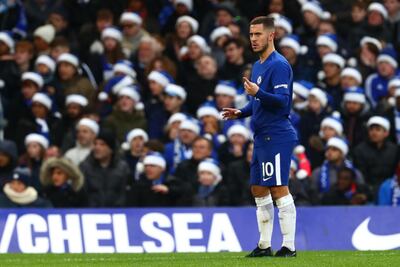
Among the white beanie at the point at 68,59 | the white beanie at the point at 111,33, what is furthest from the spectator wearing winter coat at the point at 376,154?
the white beanie at the point at 111,33

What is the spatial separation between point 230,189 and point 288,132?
5791 mm

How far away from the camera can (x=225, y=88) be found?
22.8 metres

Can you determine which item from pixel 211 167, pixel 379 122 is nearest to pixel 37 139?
pixel 211 167

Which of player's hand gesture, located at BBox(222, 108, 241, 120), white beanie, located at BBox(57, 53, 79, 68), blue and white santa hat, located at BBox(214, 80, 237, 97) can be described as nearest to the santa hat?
blue and white santa hat, located at BBox(214, 80, 237, 97)

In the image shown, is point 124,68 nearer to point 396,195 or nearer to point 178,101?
point 178,101

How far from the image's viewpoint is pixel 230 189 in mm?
20609

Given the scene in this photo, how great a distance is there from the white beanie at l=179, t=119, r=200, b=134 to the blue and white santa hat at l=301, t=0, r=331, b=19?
4.76m

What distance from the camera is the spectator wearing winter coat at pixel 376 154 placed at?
70.0ft

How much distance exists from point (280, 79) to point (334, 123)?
7.13 metres

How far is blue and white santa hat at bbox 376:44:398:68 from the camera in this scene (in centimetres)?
2342

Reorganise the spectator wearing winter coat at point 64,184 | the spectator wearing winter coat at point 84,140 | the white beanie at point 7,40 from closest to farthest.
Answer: the spectator wearing winter coat at point 64,184
the spectator wearing winter coat at point 84,140
the white beanie at point 7,40

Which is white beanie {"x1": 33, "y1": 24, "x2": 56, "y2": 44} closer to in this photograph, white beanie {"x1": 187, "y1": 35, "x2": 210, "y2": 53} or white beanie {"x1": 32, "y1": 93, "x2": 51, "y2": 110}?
white beanie {"x1": 32, "y1": 93, "x2": 51, "y2": 110}

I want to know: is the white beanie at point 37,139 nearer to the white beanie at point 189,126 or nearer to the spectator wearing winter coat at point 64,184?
the spectator wearing winter coat at point 64,184

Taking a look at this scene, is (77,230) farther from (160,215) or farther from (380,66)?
(380,66)
